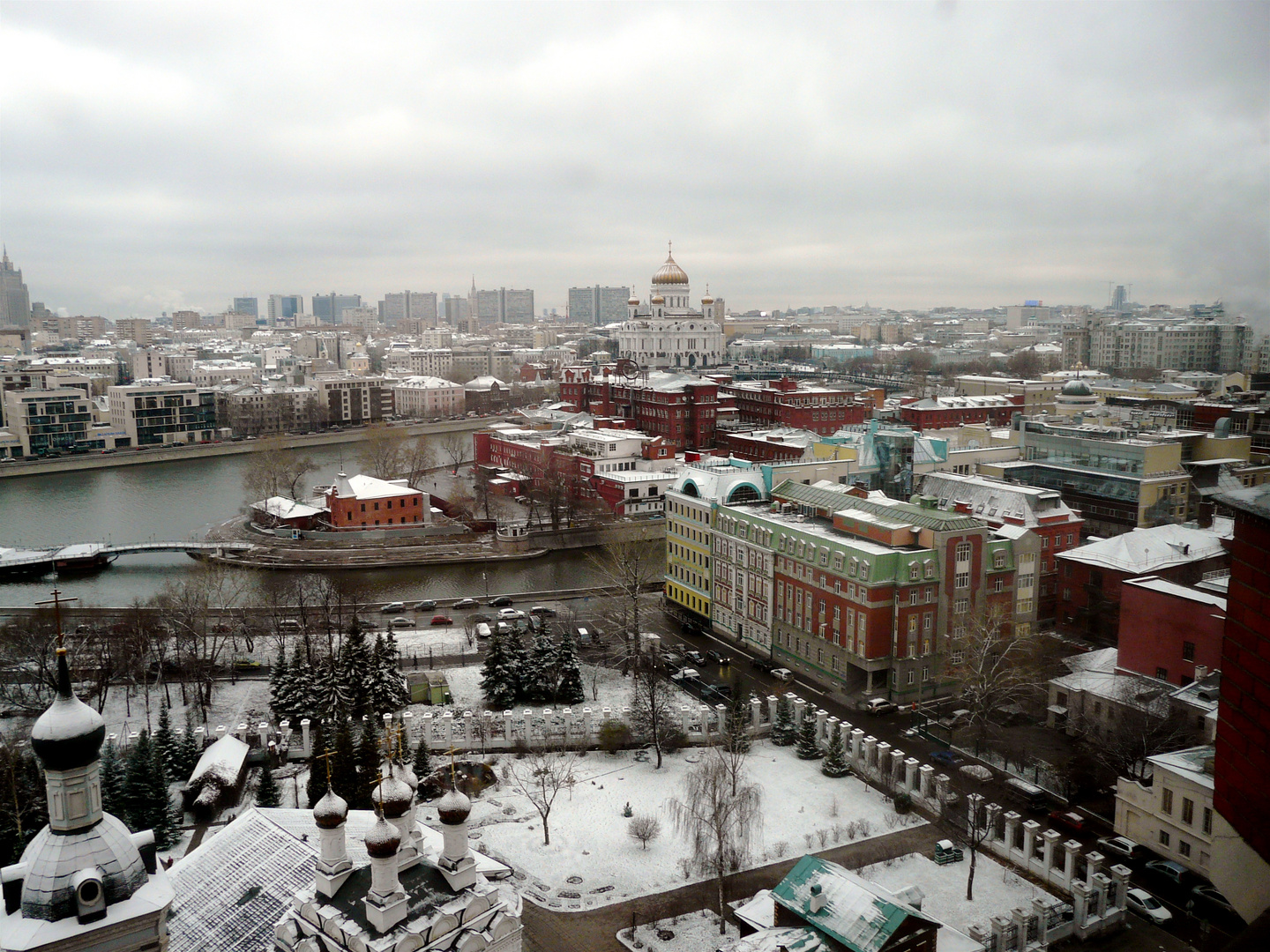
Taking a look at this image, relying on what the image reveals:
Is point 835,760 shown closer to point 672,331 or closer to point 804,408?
point 804,408

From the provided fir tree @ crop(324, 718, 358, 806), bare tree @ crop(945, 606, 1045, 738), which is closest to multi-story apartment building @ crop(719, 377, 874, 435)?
bare tree @ crop(945, 606, 1045, 738)

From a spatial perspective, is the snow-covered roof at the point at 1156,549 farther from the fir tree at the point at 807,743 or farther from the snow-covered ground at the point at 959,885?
the snow-covered ground at the point at 959,885

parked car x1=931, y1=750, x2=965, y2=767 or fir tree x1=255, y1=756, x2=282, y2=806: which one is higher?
fir tree x1=255, y1=756, x2=282, y2=806

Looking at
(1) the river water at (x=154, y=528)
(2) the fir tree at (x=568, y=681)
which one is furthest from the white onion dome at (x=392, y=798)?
(1) the river water at (x=154, y=528)

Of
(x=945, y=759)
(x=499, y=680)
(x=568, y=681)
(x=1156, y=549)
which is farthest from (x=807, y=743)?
(x=1156, y=549)

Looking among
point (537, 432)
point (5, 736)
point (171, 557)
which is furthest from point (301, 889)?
point (537, 432)

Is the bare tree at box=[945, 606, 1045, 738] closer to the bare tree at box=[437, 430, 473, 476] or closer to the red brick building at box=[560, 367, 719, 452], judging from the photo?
the red brick building at box=[560, 367, 719, 452]
